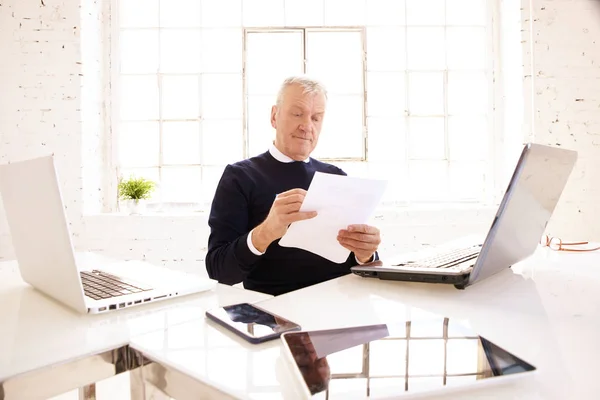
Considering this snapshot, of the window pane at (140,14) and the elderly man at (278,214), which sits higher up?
the window pane at (140,14)

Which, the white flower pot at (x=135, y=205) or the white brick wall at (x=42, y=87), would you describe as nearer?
the white brick wall at (x=42, y=87)

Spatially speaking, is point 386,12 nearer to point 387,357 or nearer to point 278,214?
point 278,214

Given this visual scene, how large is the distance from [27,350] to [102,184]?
2.55m

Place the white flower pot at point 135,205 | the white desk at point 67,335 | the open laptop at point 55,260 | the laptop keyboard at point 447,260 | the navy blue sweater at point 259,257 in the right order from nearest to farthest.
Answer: the white desk at point 67,335, the open laptop at point 55,260, the laptop keyboard at point 447,260, the navy blue sweater at point 259,257, the white flower pot at point 135,205

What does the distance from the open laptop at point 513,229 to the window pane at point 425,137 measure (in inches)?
78.9

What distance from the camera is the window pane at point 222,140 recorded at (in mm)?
2957

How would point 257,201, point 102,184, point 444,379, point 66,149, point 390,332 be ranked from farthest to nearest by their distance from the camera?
point 102,184 < point 66,149 < point 257,201 < point 390,332 < point 444,379

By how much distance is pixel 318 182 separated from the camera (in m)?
0.90

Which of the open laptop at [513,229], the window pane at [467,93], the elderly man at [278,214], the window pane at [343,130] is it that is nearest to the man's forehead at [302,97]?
the elderly man at [278,214]

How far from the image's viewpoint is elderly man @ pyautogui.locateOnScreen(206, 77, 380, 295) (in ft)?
3.56

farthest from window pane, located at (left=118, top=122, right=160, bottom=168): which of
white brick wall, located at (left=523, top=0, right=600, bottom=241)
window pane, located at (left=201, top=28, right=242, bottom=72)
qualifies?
white brick wall, located at (left=523, top=0, right=600, bottom=241)

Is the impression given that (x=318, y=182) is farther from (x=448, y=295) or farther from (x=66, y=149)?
(x=66, y=149)

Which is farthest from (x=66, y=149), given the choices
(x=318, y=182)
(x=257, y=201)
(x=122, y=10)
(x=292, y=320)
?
(x=292, y=320)

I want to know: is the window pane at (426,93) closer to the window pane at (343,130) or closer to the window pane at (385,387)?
the window pane at (343,130)
